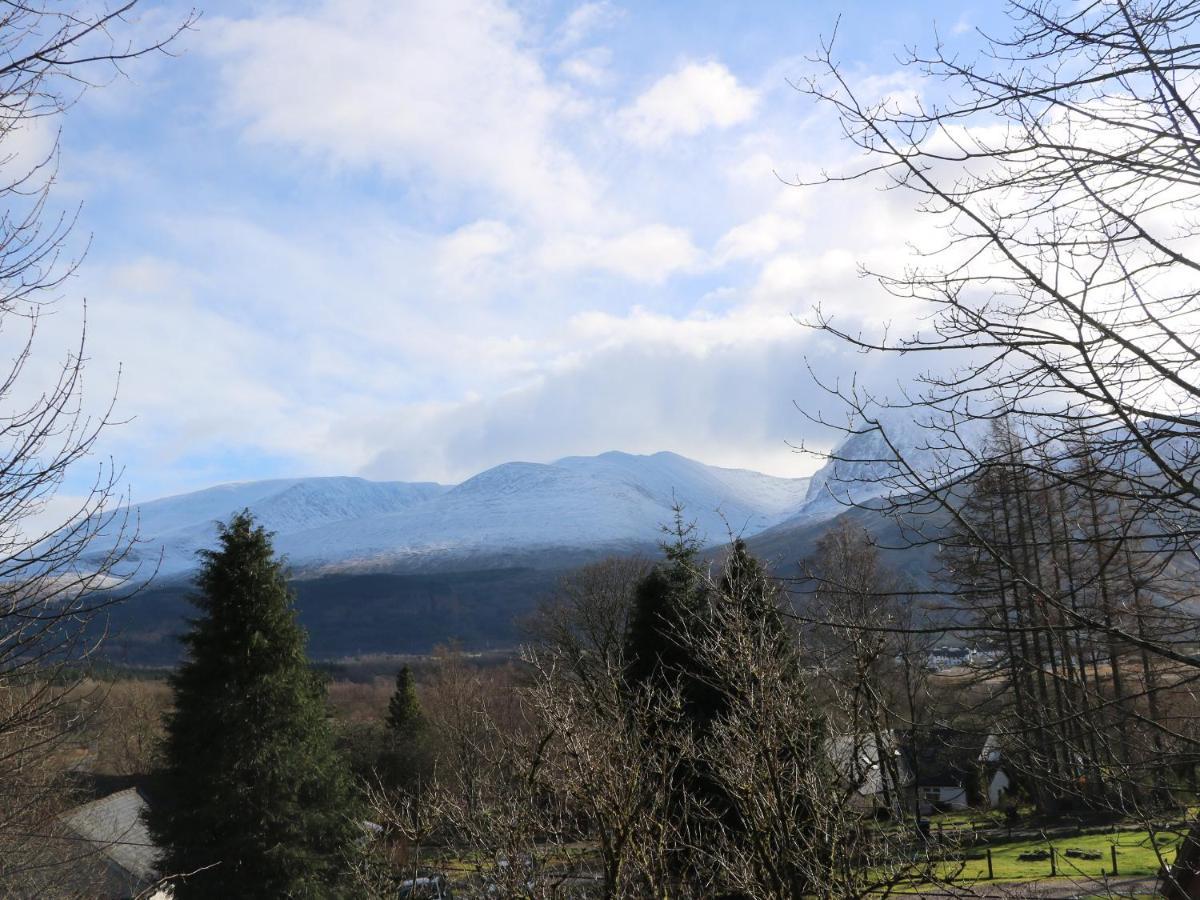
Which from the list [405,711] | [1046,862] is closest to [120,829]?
[405,711]

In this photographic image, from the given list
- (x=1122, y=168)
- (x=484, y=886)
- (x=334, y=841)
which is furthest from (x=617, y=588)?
(x=1122, y=168)

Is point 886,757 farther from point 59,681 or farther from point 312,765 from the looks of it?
point 312,765

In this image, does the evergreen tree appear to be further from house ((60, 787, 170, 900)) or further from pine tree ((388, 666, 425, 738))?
pine tree ((388, 666, 425, 738))

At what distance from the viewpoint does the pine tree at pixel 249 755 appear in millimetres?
15891

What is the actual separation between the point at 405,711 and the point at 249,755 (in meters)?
19.3

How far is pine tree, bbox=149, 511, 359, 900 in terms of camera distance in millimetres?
15891

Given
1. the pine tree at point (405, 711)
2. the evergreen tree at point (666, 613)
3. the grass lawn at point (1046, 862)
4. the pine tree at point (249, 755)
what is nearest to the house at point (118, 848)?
the pine tree at point (249, 755)

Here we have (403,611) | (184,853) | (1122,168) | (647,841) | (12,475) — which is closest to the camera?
(1122,168)

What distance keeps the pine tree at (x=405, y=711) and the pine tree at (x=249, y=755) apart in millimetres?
15134

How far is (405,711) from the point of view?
115 feet

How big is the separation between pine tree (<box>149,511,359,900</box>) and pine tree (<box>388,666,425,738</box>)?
49.7 ft

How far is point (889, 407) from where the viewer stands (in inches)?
144

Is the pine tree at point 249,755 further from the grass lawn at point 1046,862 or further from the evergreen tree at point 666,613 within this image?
the grass lawn at point 1046,862

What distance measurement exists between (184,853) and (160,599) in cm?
17724
